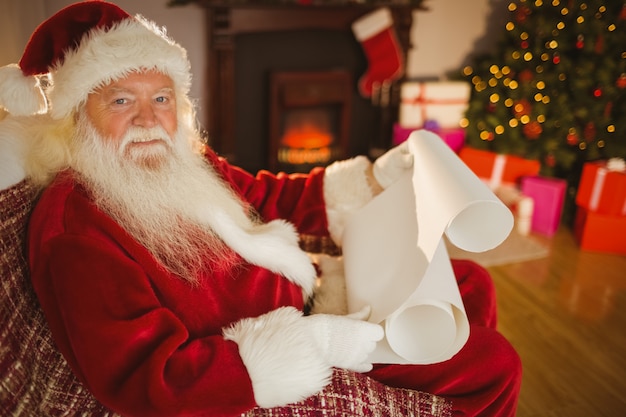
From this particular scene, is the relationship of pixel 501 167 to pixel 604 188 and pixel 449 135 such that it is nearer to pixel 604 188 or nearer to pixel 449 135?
pixel 449 135

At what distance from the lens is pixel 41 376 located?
3.54 ft

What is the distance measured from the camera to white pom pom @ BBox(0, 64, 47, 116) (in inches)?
47.2

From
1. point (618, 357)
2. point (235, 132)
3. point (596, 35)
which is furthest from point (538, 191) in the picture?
point (235, 132)

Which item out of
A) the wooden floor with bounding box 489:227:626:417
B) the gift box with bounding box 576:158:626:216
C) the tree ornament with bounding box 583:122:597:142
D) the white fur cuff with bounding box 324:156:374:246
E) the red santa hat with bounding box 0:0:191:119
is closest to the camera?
the red santa hat with bounding box 0:0:191:119

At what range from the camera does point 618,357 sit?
2.07m

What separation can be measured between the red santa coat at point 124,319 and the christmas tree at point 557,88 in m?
2.80

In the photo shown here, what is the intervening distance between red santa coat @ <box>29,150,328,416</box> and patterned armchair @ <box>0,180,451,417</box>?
0.04 meters

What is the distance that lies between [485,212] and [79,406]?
951mm

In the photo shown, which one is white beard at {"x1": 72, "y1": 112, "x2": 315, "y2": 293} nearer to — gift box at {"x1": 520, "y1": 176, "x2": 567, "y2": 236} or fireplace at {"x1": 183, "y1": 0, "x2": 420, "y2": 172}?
fireplace at {"x1": 183, "y1": 0, "x2": 420, "y2": 172}

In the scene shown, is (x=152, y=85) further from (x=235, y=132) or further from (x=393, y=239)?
(x=235, y=132)

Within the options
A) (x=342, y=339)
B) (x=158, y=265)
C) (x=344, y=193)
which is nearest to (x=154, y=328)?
(x=158, y=265)

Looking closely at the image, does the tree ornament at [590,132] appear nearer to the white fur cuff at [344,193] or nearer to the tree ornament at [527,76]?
the tree ornament at [527,76]

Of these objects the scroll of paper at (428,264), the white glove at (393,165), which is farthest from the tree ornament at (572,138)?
the scroll of paper at (428,264)

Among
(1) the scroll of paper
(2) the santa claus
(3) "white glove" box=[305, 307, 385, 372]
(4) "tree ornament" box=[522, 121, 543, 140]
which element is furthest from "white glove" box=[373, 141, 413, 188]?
(4) "tree ornament" box=[522, 121, 543, 140]
